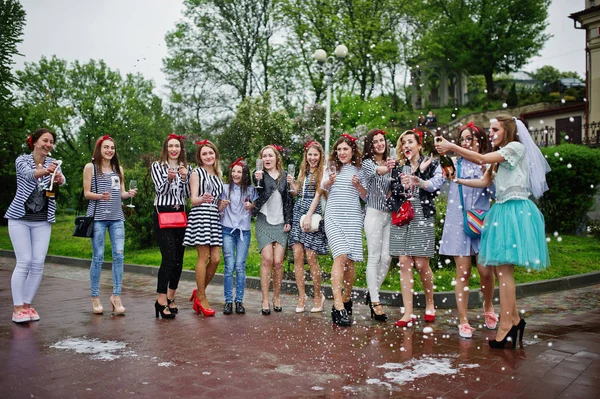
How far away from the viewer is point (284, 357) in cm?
472

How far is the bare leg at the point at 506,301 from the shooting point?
16.5 feet

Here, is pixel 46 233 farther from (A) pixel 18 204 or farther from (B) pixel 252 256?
(B) pixel 252 256

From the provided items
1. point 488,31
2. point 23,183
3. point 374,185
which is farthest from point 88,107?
point 374,185

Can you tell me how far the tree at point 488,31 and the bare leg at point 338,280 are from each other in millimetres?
38296

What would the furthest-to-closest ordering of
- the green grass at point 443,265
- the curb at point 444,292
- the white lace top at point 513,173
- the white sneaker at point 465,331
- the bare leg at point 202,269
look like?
the green grass at point 443,265 → the curb at point 444,292 → the bare leg at point 202,269 → the white sneaker at point 465,331 → the white lace top at point 513,173

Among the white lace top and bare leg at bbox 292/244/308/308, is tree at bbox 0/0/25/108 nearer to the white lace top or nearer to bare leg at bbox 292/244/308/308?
bare leg at bbox 292/244/308/308

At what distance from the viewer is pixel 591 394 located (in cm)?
376

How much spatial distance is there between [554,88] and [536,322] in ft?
123

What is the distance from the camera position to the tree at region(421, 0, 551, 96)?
41781 millimetres

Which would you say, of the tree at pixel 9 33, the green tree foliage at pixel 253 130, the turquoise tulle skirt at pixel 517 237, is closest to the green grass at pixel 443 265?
the turquoise tulle skirt at pixel 517 237

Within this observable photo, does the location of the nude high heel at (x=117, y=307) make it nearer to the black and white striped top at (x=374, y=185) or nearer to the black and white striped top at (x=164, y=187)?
the black and white striped top at (x=164, y=187)

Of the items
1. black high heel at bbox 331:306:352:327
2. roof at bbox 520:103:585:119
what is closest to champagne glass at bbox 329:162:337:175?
black high heel at bbox 331:306:352:327

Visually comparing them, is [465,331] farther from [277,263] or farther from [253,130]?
[253,130]

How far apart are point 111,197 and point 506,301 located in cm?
461
